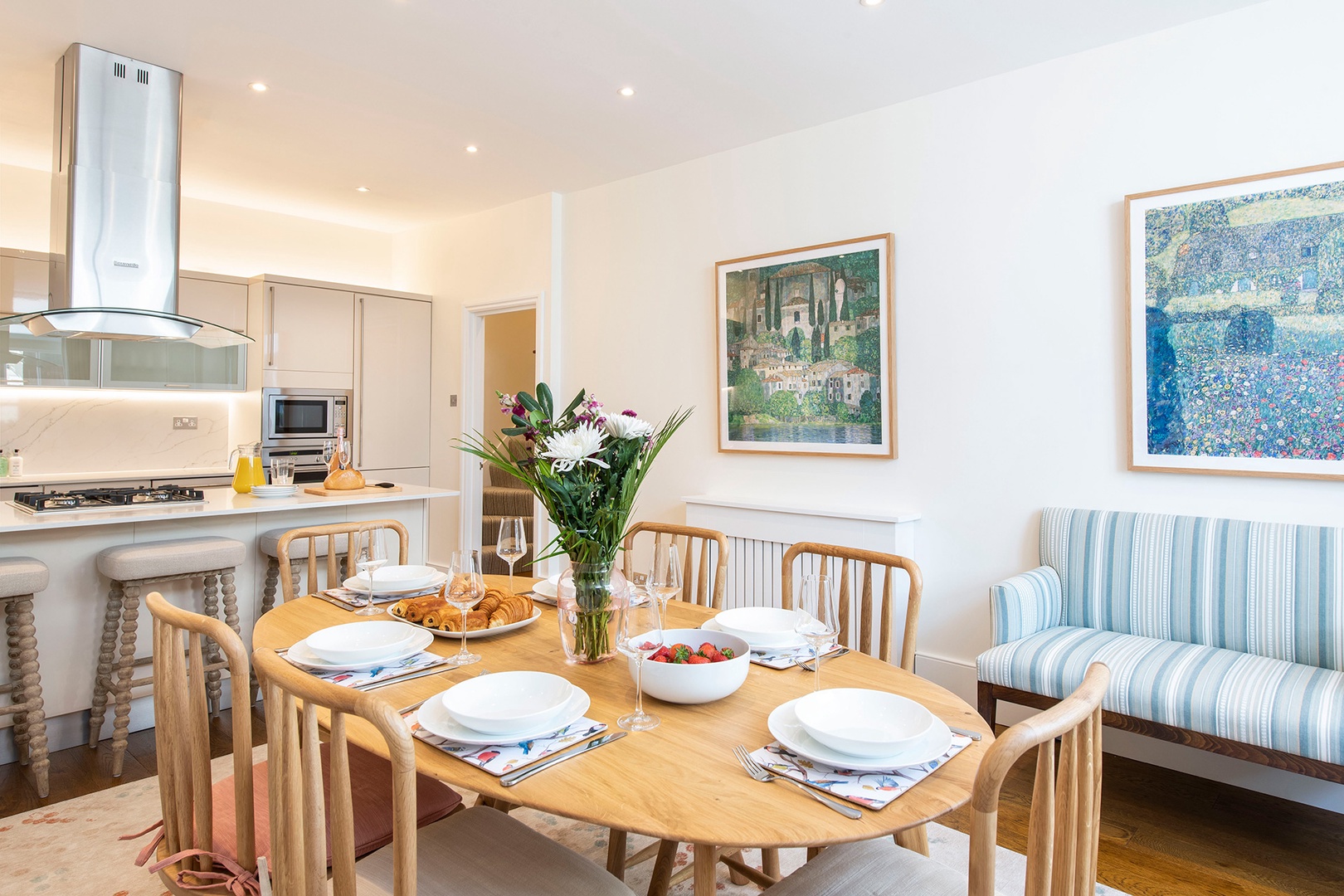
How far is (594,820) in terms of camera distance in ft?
3.30

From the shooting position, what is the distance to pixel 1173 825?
7.87 feet

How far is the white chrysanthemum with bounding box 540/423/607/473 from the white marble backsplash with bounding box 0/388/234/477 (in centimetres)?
461

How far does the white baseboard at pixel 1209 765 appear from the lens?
8.19 ft

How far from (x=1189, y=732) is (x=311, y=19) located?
366 cm

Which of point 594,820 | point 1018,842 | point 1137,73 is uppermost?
point 1137,73

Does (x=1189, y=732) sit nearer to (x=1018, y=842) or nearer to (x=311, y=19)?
(x=1018, y=842)

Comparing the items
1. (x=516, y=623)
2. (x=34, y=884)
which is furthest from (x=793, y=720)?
(x=34, y=884)

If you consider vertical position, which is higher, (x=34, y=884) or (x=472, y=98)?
(x=472, y=98)

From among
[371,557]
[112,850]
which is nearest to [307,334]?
[112,850]

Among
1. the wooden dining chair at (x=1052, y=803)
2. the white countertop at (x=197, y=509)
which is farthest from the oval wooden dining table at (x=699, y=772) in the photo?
the white countertop at (x=197, y=509)

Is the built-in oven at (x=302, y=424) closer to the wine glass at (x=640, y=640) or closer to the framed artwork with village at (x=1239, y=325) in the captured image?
the wine glass at (x=640, y=640)

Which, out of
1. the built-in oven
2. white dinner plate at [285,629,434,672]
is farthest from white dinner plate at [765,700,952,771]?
the built-in oven

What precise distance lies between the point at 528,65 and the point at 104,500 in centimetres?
243

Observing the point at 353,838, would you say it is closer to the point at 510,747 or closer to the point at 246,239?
the point at 510,747
